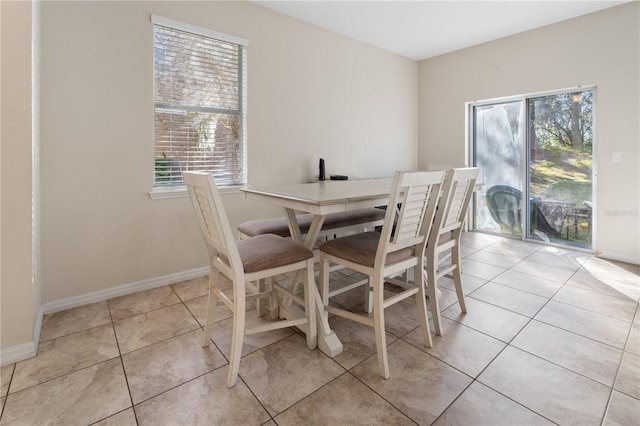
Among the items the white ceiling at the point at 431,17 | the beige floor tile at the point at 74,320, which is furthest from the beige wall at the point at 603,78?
the beige floor tile at the point at 74,320

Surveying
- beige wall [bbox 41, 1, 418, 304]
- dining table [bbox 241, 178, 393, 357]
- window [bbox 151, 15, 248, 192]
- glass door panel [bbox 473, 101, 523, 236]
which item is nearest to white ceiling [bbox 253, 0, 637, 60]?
beige wall [bbox 41, 1, 418, 304]

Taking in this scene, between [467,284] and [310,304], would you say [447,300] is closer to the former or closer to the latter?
[467,284]

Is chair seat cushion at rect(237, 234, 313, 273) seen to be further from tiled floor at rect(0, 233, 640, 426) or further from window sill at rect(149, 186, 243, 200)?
window sill at rect(149, 186, 243, 200)

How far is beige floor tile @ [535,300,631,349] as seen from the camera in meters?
1.84

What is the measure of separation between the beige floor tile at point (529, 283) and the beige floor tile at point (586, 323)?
0.77 ft

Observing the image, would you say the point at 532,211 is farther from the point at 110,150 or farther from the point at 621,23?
the point at 110,150

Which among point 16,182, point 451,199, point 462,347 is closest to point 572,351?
point 462,347

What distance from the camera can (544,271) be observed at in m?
2.96

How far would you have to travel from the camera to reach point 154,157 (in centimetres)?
257

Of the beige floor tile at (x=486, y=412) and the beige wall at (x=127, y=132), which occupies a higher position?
the beige wall at (x=127, y=132)

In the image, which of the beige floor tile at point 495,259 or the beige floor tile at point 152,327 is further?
the beige floor tile at point 495,259

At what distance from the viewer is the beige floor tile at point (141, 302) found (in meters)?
2.20

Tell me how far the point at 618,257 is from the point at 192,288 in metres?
4.29

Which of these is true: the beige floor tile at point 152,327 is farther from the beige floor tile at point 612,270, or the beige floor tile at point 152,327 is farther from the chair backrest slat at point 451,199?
the beige floor tile at point 612,270
